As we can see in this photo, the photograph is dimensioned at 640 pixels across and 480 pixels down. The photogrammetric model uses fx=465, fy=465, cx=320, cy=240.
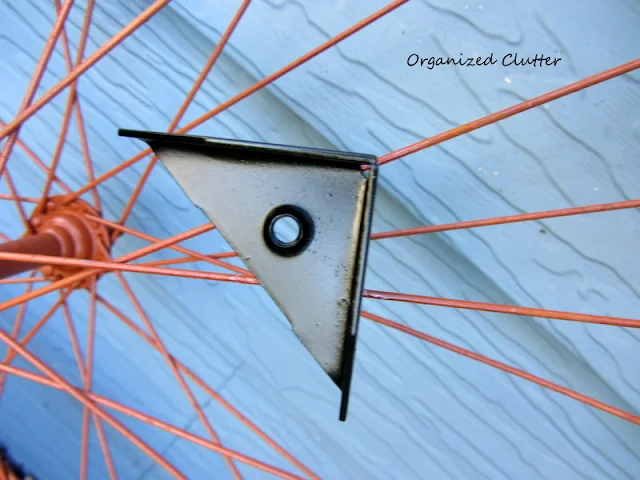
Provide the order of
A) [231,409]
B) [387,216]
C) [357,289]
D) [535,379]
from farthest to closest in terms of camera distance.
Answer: [387,216], [231,409], [535,379], [357,289]

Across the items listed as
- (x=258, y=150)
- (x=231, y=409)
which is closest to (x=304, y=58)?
(x=258, y=150)

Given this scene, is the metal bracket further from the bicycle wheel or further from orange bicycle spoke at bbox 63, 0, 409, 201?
orange bicycle spoke at bbox 63, 0, 409, 201

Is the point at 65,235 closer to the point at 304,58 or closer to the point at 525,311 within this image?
the point at 304,58

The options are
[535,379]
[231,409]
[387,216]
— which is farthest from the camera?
[387,216]

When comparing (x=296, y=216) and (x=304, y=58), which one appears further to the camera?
(x=304, y=58)

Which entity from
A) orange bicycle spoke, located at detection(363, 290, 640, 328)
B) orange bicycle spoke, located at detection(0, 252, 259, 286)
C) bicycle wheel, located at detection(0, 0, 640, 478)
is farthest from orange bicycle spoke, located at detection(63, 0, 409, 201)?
orange bicycle spoke, located at detection(363, 290, 640, 328)

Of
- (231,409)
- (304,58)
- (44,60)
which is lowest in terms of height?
(231,409)

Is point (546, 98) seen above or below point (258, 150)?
above
